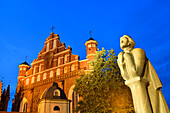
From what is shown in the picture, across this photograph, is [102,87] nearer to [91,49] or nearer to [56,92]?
[56,92]

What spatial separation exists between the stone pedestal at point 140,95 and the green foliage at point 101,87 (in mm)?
10668

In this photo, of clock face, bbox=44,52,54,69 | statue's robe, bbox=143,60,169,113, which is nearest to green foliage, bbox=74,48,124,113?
statue's robe, bbox=143,60,169,113

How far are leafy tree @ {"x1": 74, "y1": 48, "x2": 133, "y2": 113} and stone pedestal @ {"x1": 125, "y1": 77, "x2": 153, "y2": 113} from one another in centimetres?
1067

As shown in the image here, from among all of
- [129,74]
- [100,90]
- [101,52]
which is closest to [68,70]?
[101,52]

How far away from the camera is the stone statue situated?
3406mm

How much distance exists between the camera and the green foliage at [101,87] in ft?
46.4

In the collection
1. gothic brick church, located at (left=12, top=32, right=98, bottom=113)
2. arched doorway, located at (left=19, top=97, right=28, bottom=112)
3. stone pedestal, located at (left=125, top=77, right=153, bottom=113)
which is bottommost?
stone pedestal, located at (left=125, top=77, right=153, bottom=113)

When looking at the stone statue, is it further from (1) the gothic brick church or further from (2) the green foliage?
(1) the gothic brick church

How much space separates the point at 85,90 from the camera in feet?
50.9

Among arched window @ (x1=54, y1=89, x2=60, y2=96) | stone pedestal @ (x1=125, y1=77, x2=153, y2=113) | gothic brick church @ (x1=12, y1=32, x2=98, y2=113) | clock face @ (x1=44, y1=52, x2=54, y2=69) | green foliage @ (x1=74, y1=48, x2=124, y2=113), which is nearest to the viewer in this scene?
stone pedestal @ (x1=125, y1=77, x2=153, y2=113)

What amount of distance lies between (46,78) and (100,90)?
16352mm

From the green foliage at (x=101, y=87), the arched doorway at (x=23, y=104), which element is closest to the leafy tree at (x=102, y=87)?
the green foliage at (x=101, y=87)

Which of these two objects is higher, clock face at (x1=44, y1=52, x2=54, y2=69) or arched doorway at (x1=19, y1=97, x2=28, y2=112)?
clock face at (x1=44, y1=52, x2=54, y2=69)

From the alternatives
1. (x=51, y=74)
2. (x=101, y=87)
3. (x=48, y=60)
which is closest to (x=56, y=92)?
(x=101, y=87)
